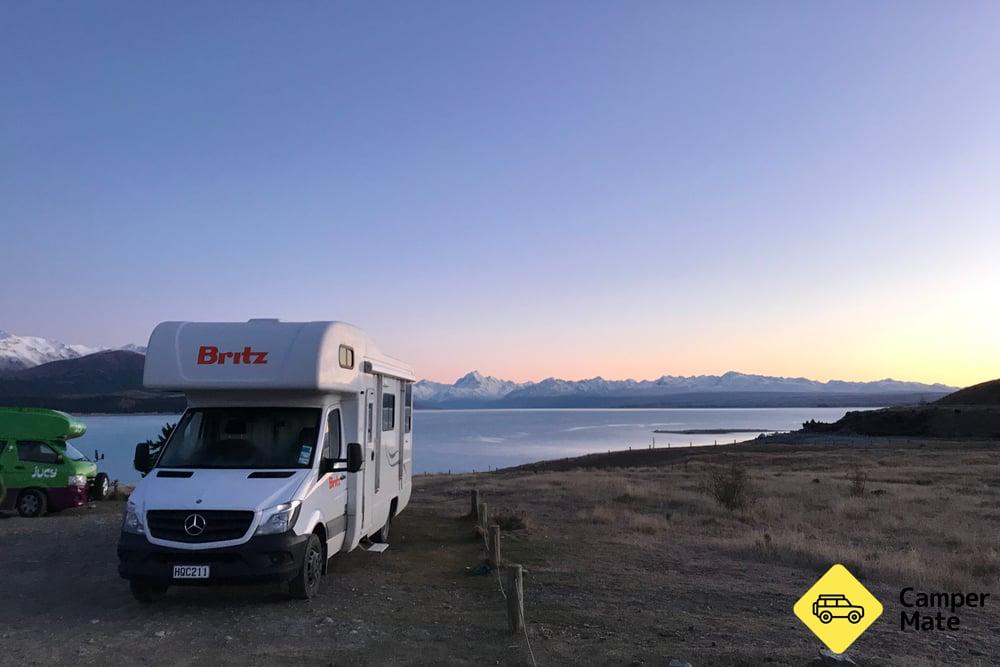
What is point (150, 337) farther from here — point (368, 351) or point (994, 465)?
point (994, 465)

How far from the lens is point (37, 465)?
17375 millimetres

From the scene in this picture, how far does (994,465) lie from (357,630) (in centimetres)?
3290

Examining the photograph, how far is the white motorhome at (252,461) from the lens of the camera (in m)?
7.84

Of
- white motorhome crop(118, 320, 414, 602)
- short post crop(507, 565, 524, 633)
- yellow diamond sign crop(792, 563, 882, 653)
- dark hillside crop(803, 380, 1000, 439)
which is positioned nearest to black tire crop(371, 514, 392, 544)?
white motorhome crop(118, 320, 414, 602)

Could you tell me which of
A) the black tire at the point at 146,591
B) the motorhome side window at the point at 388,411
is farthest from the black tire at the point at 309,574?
the motorhome side window at the point at 388,411

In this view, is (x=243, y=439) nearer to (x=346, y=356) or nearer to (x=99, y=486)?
(x=346, y=356)

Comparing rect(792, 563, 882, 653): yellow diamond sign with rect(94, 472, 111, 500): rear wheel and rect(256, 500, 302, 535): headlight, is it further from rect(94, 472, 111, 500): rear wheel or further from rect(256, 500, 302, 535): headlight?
rect(94, 472, 111, 500): rear wheel

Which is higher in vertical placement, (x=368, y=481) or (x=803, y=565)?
(x=368, y=481)

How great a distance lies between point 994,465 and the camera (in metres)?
31.8

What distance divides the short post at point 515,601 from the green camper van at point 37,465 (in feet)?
46.5

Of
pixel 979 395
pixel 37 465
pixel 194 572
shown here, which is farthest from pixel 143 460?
pixel 979 395

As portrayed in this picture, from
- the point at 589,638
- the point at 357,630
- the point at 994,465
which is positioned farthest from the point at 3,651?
the point at 994,465

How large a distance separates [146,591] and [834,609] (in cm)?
700

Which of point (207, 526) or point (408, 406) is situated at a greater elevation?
point (408, 406)
